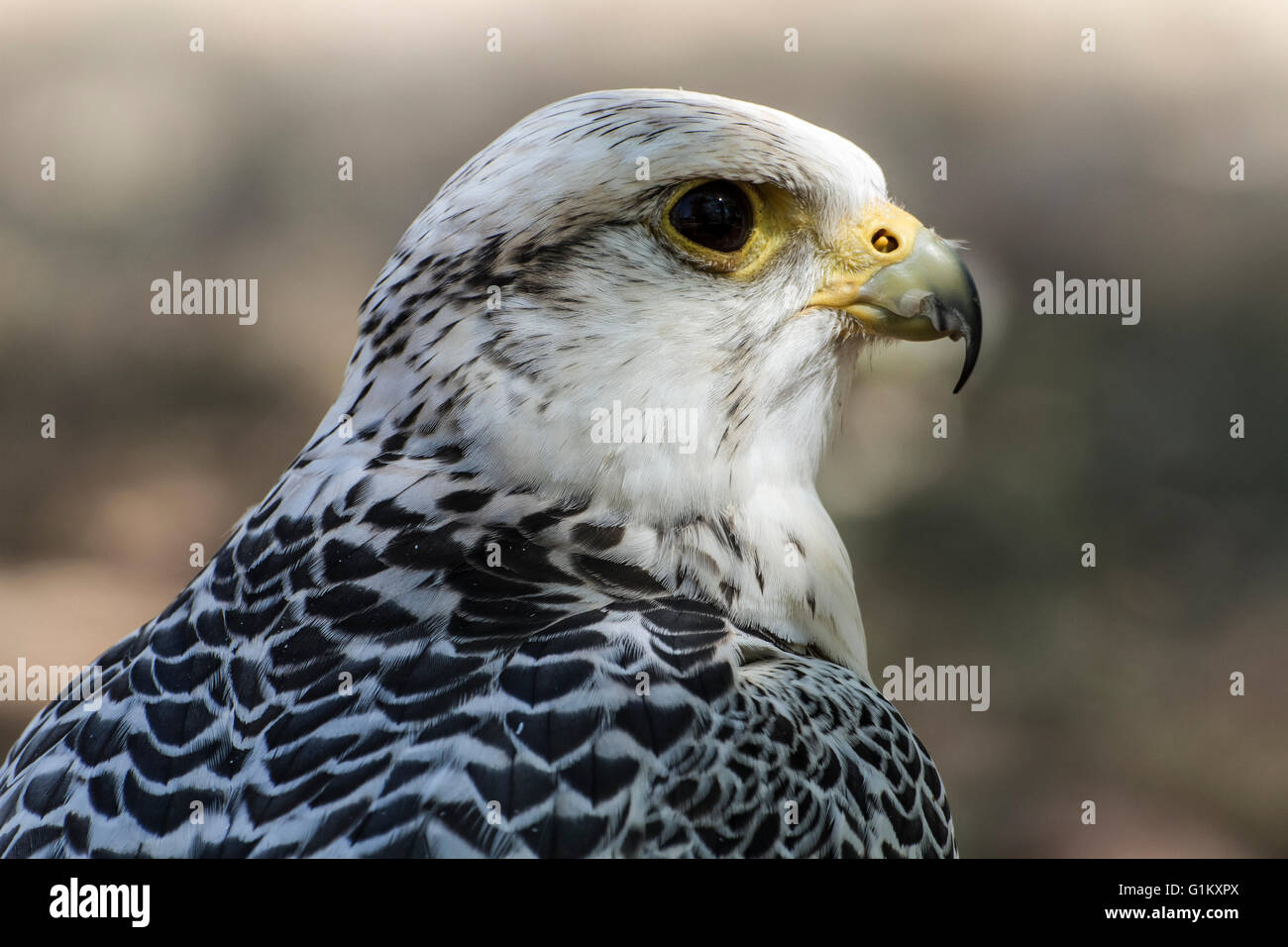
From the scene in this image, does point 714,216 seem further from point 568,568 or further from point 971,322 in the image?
point 568,568

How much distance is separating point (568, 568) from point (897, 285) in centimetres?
91

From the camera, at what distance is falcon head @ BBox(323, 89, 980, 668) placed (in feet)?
7.34

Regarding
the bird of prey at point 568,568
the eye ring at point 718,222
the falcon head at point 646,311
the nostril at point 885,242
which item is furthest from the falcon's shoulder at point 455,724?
the nostril at point 885,242

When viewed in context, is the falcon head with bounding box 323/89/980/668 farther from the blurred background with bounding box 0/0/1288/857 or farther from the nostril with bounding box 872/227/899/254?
the blurred background with bounding box 0/0/1288/857

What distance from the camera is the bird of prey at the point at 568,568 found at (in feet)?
6.17

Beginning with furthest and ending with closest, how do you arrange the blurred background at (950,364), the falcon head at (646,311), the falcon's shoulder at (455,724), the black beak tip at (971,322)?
the blurred background at (950,364) < the black beak tip at (971,322) < the falcon head at (646,311) < the falcon's shoulder at (455,724)

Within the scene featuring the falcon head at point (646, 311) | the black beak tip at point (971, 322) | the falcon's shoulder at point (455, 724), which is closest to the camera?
the falcon's shoulder at point (455, 724)

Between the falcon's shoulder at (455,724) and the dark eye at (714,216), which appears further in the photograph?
the dark eye at (714,216)

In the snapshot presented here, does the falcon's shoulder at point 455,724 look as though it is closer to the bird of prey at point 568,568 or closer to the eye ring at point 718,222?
the bird of prey at point 568,568

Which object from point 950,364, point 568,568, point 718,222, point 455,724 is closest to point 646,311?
point 718,222

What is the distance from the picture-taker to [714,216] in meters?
2.34

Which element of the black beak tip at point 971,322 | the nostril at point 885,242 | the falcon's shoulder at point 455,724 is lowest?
the falcon's shoulder at point 455,724

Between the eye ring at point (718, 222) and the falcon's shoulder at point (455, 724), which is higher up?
the eye ring at point (718, 222)

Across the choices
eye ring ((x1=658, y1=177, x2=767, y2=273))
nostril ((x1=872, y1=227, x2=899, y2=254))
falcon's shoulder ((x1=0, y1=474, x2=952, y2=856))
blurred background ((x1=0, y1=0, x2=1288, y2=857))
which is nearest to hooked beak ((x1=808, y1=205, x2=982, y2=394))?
nostril ((x1=872, y1=227, x2=899, y2=254))
